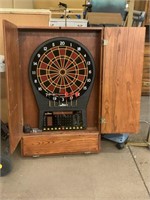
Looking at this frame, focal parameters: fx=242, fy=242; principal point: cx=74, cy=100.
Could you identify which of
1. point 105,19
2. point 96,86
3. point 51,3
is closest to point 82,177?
point 96,86

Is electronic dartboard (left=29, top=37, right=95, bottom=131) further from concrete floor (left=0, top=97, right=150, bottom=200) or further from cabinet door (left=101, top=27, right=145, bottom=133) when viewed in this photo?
concrete floor (left=0, top=97, right=150, bottom=200)

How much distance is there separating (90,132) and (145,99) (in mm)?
2022

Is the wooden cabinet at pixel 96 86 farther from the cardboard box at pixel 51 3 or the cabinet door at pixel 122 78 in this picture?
the cardboard box at pixel 51 3

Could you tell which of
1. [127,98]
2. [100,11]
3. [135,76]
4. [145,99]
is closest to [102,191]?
[127,98]

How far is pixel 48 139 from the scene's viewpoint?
6.77 ft

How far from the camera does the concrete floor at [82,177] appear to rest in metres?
1.66

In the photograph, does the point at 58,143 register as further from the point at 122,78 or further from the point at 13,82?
the point at 122,78

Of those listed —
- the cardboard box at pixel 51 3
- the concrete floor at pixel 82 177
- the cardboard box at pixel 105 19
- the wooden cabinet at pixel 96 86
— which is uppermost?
the cardboard box at pixel 51 3

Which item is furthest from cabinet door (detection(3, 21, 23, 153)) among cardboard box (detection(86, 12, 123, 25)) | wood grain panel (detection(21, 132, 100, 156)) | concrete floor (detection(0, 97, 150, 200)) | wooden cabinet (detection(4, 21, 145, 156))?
cardboard box (detection(86, 12, 123, 25))

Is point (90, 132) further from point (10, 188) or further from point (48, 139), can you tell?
point (10, 188)

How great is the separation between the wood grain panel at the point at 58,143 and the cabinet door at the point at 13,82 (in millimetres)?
138

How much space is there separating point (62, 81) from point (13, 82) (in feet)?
1.47

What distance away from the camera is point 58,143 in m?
2.08

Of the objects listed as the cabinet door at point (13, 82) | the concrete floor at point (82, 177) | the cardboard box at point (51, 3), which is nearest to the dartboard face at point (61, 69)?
the cabinet door at point (13, 82)
